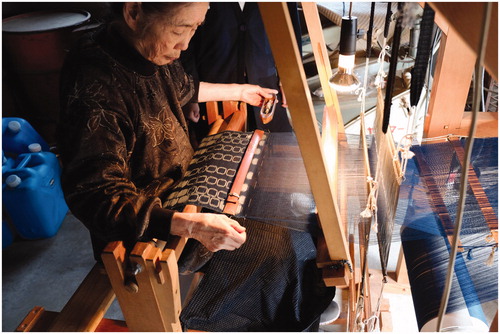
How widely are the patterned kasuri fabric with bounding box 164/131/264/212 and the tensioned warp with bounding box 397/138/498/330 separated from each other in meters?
0.68

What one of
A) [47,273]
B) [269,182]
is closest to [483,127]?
[269,182]

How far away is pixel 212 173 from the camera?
178 centimetres

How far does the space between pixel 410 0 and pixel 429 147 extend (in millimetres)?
1243

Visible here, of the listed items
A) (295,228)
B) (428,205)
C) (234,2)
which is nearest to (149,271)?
(295,228)

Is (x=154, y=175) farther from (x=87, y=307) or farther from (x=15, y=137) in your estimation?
(x=15, y=137)

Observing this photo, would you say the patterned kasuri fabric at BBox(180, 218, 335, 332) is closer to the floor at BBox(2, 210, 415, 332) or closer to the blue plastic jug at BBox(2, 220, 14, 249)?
the floor at BBox(2, 210, 415, 332)

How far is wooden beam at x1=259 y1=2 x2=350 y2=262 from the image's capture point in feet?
3.22

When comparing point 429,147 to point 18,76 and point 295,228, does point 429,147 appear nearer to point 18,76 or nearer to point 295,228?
point 295,228

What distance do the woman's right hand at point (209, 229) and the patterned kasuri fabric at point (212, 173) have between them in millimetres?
213

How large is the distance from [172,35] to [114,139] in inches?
15.3

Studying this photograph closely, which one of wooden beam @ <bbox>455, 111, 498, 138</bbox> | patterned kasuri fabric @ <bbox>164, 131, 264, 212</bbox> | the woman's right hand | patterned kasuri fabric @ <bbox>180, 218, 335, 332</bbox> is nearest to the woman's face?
patterned kasuri fabric @ <bbox>164, 131, 264, 212</bbox>

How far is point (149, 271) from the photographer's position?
1.27 m

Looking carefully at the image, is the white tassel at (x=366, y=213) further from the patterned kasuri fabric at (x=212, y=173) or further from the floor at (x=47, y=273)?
the floor at (x=47, y=273)

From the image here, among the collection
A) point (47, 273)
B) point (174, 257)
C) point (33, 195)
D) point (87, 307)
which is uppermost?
point (174, 257)
